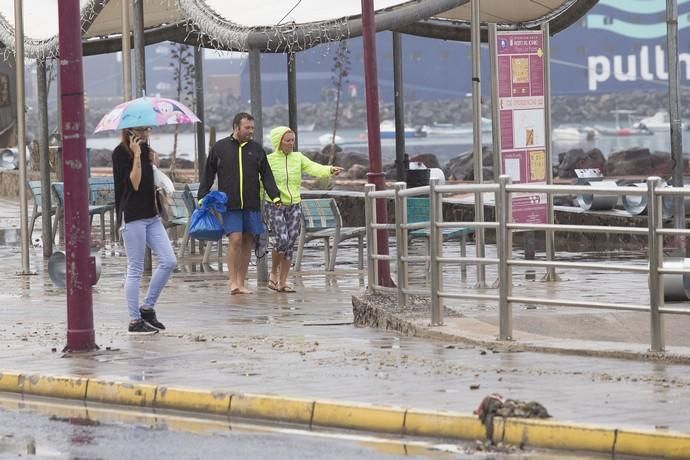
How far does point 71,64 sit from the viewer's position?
12.0 meters

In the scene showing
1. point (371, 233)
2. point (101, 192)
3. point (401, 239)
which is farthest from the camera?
point (101, 192)

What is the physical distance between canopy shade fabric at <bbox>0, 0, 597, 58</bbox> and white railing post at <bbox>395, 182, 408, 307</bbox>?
483 cm

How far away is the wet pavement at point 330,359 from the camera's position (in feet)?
31.9

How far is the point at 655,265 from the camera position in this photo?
1130 centimetres

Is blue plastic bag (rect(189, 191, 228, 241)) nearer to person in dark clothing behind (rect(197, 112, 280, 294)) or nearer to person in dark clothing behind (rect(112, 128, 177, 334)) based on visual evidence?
person in dark clothing behind (rect(197, 112, 280, 294))

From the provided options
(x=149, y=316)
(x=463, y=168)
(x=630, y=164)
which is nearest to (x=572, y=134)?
(x=630, y=164)

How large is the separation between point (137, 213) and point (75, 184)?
125cm

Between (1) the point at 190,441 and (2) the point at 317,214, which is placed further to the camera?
(2) the point at 317,214

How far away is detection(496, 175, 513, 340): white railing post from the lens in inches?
475

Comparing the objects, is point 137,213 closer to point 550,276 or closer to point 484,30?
point 550,276

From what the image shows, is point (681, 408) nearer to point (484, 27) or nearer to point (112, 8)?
point (484, 27)

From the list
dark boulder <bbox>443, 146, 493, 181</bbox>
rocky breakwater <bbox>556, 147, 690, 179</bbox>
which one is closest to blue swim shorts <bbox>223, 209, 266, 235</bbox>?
dark boulder <bbox>443, 146, 493, 181</bbox>

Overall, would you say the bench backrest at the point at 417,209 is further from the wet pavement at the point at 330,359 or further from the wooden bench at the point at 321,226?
the wooden bench at the point at 321,226

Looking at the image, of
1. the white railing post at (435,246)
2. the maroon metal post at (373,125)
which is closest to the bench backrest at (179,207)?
the maroon metal post at (373,125)
